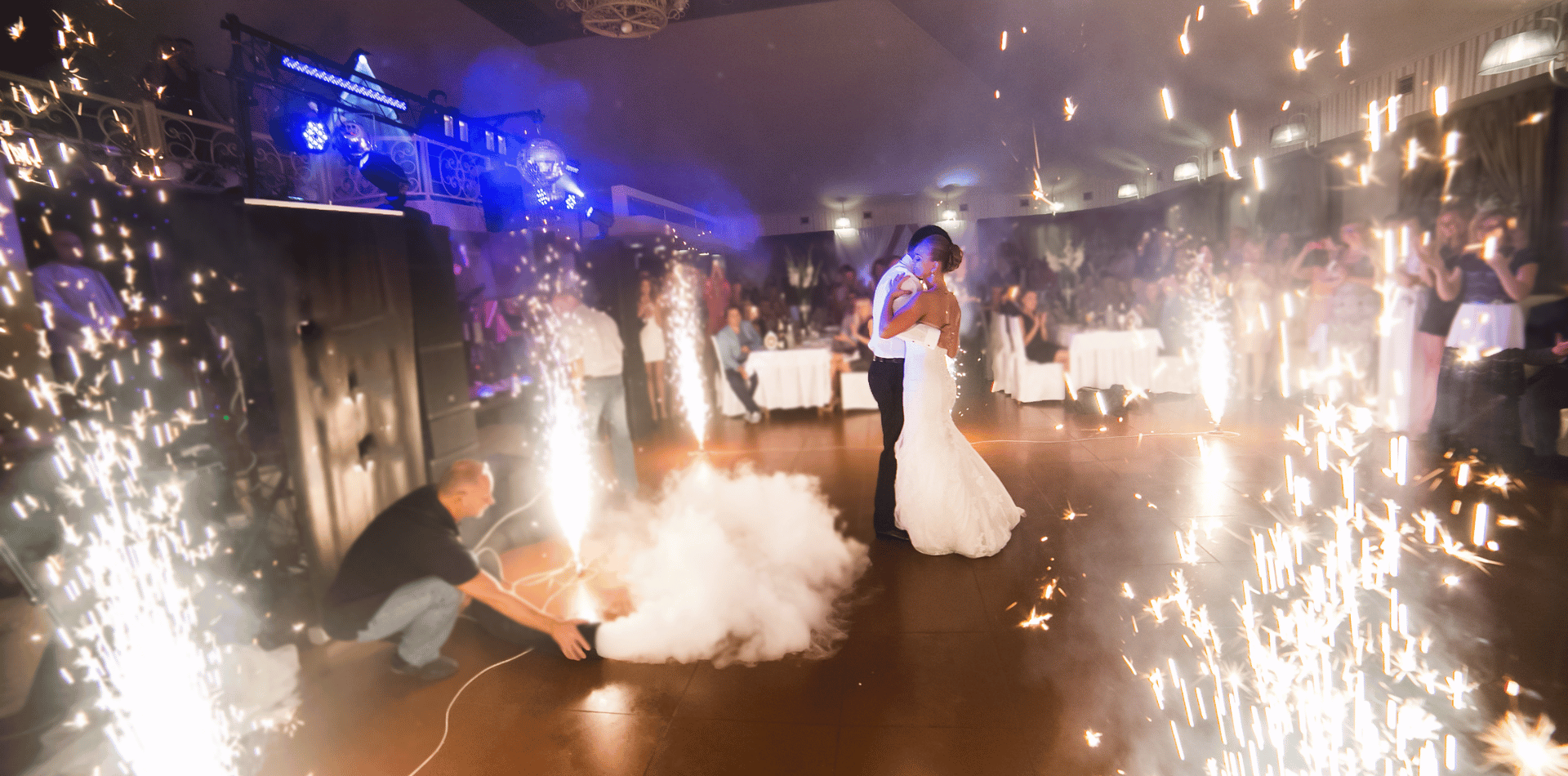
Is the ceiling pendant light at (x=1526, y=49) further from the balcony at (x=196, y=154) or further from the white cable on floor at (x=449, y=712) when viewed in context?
the balcony at (x=196, y=154)

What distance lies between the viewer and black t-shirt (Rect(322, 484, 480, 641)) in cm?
223

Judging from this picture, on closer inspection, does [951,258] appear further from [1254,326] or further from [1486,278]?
[1254,326]

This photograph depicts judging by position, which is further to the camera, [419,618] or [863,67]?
[863,67]

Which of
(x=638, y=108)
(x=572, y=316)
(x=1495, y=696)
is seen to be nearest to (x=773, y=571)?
(x=572, y=316)

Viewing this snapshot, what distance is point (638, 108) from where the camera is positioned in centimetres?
915

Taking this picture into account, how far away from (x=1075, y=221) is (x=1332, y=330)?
8.48 m

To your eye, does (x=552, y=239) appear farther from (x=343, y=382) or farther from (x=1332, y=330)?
(x=1332, y=330)

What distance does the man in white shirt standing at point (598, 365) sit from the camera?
4.15 metres

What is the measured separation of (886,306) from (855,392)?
4.08 metres

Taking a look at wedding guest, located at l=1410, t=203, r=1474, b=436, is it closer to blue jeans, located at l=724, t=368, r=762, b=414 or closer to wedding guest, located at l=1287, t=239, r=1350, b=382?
wedding guest, located at l=1287, t=239, r=1350, b=382

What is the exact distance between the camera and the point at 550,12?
291 inches

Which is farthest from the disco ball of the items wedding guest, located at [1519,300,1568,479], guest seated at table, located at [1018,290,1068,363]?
wedding guest, located at [1519,300,1568,479]

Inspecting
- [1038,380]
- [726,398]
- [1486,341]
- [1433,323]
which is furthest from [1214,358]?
[726,398]

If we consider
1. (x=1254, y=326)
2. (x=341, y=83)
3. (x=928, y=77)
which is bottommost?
(x=1254, y=326)
